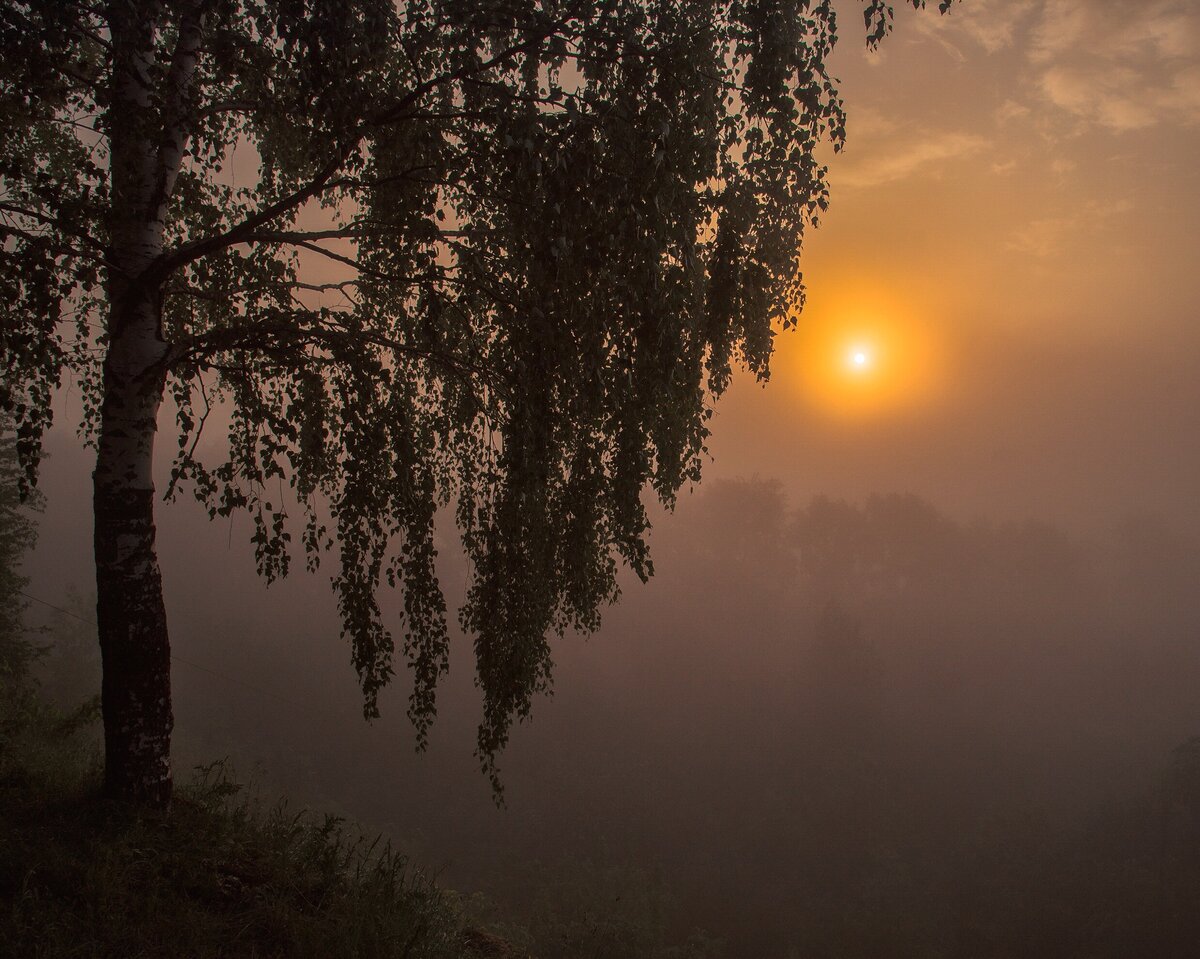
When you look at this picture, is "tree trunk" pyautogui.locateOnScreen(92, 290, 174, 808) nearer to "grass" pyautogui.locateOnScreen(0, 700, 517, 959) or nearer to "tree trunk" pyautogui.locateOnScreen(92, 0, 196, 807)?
"tree trunk" pyautogui.locateOnScreen(92, 0, 196, 807)

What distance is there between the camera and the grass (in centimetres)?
363

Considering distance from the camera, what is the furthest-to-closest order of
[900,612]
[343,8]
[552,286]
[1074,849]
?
[900,612] → [1074,849] → [552,286] → [343,8]

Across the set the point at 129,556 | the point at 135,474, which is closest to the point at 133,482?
the point at 135,474

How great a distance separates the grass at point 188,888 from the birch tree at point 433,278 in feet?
1.57

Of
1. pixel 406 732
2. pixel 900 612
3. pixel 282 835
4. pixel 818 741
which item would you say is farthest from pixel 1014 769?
pixel 282 835

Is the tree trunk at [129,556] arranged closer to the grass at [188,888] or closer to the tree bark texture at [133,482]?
the tree bark texture at [133,482]

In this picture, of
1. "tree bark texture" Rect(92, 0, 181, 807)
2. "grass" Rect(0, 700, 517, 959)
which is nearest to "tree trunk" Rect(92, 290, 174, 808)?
"tree bark texture" Rect(92, 0, 181, 807)

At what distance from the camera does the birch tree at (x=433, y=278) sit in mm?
3645

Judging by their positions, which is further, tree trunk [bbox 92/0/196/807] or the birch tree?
tree trunk [bbox 92/0/196/807]

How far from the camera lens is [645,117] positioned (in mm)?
3713

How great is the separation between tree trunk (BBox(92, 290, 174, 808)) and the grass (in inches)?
15.1

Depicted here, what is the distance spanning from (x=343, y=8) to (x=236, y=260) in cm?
271

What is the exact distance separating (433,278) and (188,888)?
4.21 meters

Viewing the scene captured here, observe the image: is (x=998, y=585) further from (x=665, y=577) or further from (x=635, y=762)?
(x=635, y=762)
